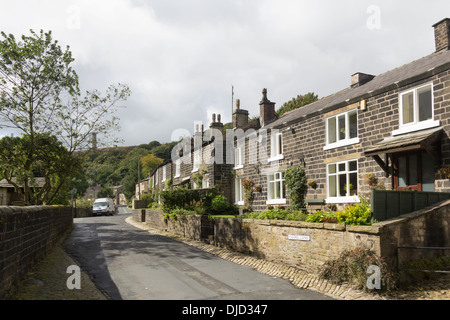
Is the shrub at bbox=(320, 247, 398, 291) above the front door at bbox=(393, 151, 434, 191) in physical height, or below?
below

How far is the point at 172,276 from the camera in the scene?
9.30 meters

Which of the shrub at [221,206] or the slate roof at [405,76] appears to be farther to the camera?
the shrub at [221,206]

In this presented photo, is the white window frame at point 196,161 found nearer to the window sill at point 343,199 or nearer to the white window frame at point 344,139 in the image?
the white window frame at point 344,139

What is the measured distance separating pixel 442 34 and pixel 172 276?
46.2ft

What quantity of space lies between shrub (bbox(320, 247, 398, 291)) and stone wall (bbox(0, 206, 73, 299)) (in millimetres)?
6899

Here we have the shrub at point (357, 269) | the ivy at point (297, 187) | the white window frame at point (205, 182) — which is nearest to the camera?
the shrub at point (357, 269)

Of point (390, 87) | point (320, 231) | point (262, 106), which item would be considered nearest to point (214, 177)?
point (262, 106)

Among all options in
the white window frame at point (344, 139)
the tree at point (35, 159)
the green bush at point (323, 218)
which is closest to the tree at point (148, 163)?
the tree at point (35, 159)

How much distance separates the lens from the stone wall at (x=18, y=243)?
6098mm

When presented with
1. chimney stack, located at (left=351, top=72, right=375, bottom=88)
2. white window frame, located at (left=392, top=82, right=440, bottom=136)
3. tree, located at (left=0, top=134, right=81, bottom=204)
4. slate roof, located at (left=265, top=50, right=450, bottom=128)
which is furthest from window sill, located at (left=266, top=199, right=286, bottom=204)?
tree, located at (left=0, top=134, right=81, bottom=204)

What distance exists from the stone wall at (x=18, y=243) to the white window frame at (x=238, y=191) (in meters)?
14.6

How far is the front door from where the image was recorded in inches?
465

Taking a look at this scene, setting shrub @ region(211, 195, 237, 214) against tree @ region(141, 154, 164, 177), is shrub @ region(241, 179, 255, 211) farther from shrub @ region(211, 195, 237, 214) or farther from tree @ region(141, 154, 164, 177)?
tree @ region(141, 154, 164, 177)

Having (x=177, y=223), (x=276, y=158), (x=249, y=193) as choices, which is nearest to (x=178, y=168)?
(x=249, y=193)
